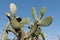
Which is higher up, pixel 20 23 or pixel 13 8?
pixel 13 8

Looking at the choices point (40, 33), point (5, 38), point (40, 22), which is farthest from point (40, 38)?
point (5, 38)

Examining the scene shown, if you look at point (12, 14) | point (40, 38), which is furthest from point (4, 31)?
point (40, 38)

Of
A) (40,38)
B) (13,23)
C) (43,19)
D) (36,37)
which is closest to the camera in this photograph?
(13,23)

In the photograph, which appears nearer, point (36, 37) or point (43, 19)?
point (43, 19)

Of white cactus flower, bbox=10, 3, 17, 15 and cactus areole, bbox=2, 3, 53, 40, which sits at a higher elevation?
white cactus flower, bbox=10, 3, 17, 15

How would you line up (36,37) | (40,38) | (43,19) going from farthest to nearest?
(40,38)
(36,37)
(43,19)

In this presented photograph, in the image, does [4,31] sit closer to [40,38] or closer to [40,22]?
[40,22]

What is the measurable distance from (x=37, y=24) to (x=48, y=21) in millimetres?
181

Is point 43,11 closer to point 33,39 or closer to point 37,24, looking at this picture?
point 37,24

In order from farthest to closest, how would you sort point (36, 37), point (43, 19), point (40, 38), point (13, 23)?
point (40, 38) → point (36, 37) → point (43, 19) → point (13, 23)

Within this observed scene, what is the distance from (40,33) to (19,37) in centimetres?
54

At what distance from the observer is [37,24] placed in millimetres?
3006

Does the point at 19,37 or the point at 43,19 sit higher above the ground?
the point at 43,19

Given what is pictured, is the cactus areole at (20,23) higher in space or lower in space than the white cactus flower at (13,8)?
lower
